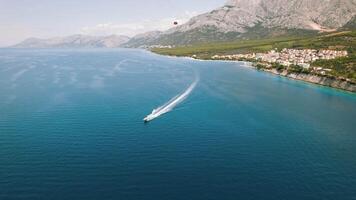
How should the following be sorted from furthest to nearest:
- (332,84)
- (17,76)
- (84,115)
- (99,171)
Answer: (17,76)
(332,84)
(84,115)
(99,171)

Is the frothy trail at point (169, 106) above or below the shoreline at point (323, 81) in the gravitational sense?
above

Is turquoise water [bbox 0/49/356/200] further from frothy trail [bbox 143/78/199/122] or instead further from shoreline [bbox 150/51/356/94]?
shoreline [bbox 150/51/356/94]

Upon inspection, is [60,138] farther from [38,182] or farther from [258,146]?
A: [258,146]

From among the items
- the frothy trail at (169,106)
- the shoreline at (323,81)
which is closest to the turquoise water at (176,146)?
the frothy trail at (169,106)

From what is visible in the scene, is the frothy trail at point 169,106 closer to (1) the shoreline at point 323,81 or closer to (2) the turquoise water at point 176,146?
(2) the turquoise water at point 176,146

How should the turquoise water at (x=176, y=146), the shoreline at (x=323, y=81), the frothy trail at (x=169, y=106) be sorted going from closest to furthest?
the turquoise water at (x=176, y=146) < the frothy trail at (x=169, y=106) < the shoreline at (x=323, y=81)

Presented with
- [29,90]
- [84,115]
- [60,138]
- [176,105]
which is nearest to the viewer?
[60,138]

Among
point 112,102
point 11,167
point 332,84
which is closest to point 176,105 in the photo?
point 112,102

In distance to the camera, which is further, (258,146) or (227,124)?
(227,124)
